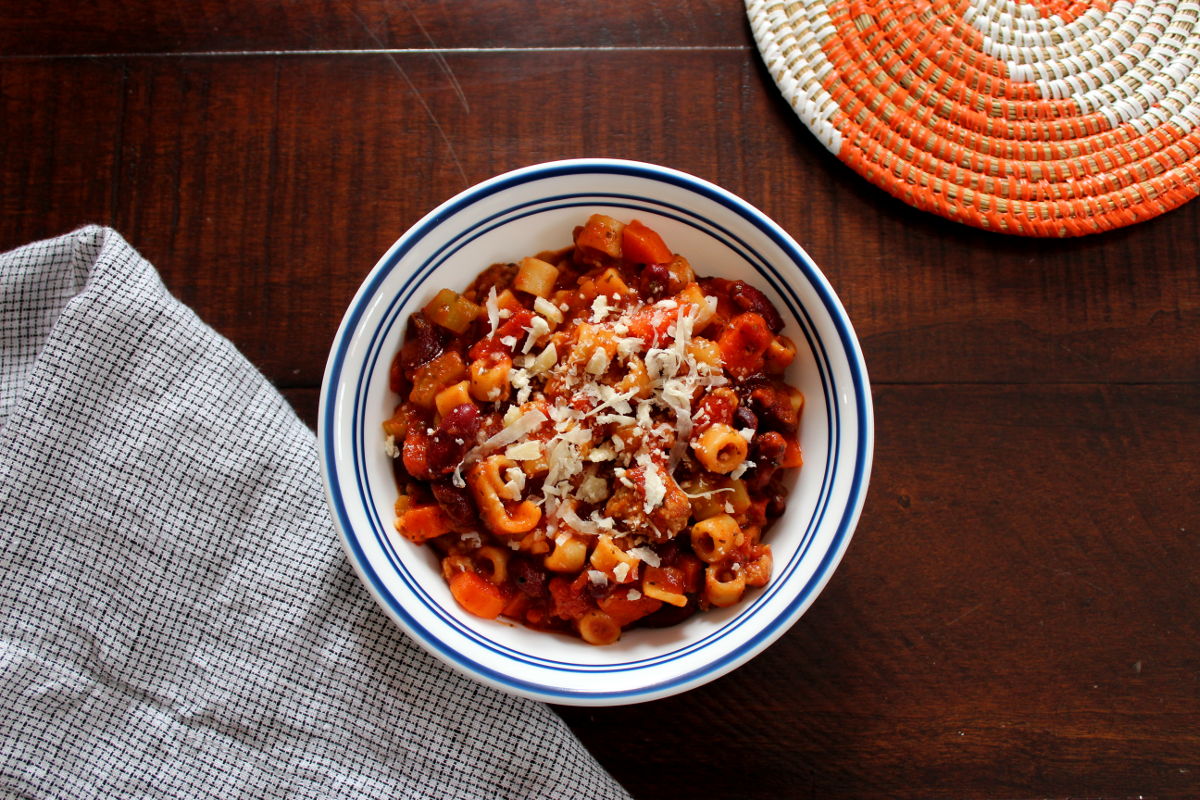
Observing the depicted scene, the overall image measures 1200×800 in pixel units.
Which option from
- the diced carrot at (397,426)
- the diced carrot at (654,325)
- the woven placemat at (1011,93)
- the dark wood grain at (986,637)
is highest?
the woven placemat at (1011,93)

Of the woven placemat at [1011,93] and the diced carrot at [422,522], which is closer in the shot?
the diced carrot at [422,522]

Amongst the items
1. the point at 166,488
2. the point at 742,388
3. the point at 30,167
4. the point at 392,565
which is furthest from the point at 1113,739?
the point at 30,167

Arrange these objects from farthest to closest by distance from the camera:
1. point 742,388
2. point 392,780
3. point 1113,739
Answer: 1. point 1113,739
2. point 392,780
3. point 742,388

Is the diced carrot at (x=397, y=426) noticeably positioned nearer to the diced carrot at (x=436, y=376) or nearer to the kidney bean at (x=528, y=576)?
the diced carrot at (x=436, y=376)

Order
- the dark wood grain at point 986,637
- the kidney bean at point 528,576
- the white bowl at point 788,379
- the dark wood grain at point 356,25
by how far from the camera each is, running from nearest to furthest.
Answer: the white bowl at point 788,379
the kidney bean at point 528,576
the dark wood grain at point 986,637
the dark wood grain at point 356,25

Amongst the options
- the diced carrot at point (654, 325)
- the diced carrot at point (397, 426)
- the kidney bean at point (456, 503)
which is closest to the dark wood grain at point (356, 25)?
the diced carrot at point (654, 325)

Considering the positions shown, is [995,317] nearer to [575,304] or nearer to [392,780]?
[575,304]

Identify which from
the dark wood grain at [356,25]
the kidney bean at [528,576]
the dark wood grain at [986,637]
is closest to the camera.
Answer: the kidney bean at [528,576]

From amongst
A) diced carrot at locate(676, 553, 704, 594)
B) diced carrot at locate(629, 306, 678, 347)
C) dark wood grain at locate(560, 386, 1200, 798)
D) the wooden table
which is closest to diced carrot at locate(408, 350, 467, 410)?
diced carrot at locate(629, 306, 678, 347)
